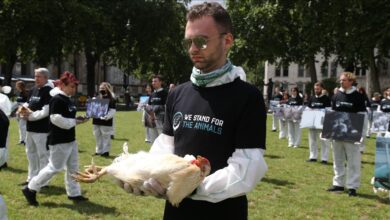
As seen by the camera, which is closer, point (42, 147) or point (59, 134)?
point (59, 134)

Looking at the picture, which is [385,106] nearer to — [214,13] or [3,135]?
[3,135]

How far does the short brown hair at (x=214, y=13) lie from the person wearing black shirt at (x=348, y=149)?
757cm

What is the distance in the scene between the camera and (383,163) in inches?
343

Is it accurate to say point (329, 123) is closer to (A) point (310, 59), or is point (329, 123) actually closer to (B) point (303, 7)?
(B) point (303, 7)

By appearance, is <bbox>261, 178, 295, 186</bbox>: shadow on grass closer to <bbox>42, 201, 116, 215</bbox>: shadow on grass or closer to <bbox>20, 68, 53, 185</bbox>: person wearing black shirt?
<bbox>42, 201, 116, 215</bbox>: shadow on grass

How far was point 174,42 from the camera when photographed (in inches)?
2073

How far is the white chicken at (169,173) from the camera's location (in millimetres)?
2445

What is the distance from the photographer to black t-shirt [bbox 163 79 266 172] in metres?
2.70

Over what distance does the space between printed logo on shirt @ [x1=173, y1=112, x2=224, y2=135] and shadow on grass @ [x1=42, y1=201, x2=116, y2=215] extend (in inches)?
217

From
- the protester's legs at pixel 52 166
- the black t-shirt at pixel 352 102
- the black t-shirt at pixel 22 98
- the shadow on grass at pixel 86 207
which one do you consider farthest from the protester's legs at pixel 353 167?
the black t-shirt at pixel 22 98

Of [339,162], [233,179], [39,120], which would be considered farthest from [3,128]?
[339,162]

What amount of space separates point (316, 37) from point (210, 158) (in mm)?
28669

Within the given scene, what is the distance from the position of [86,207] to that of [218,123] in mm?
6074

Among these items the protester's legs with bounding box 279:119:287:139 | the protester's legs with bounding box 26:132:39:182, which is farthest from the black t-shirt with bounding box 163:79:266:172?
the protester's legs with bounding box 279:119:287:139
